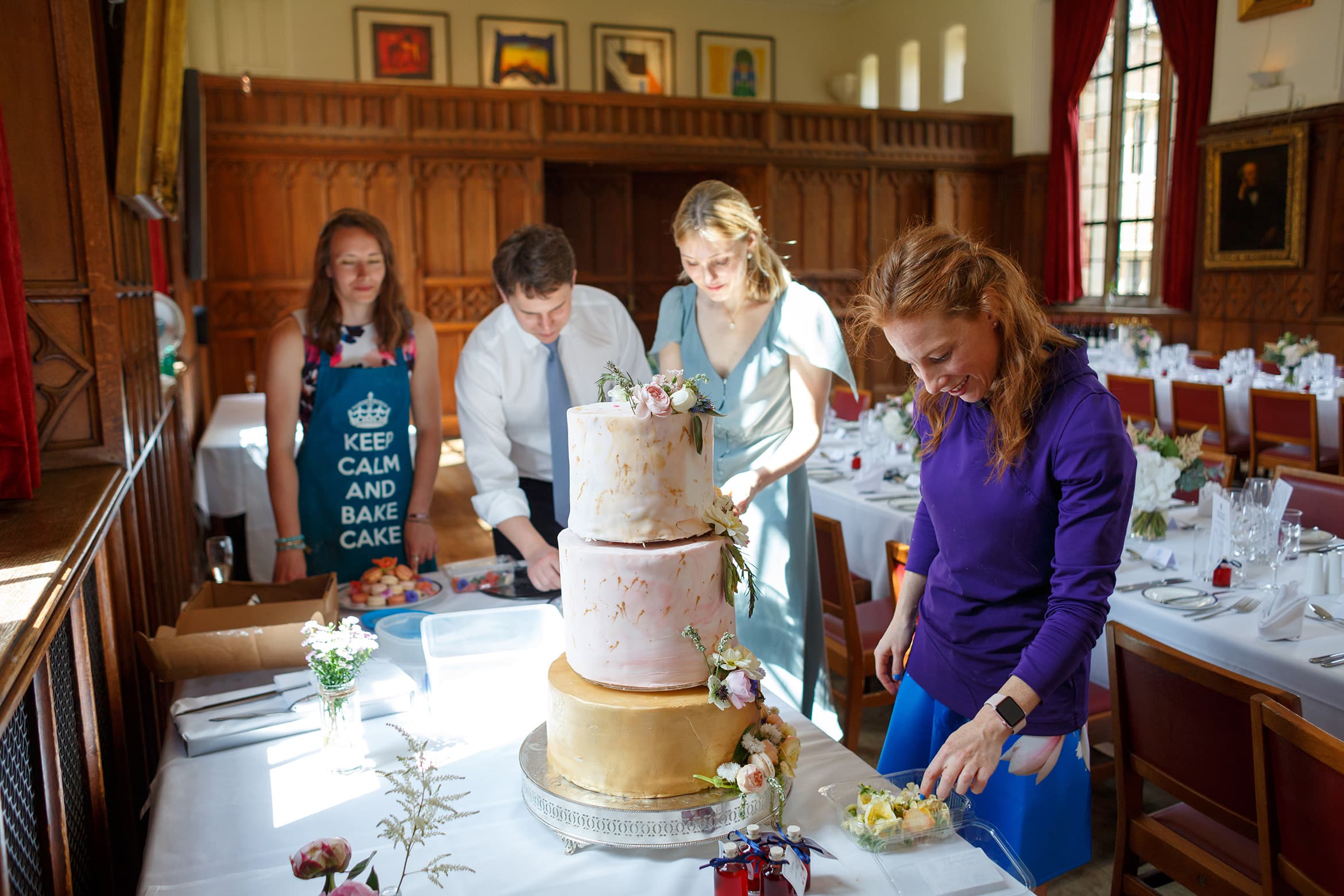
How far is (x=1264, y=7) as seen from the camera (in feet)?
30.2

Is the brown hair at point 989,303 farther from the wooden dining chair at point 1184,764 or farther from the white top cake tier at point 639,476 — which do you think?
the wooden dining chair at point 1184,764

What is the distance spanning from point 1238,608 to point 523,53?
1111cm

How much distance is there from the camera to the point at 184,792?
162 centimetres

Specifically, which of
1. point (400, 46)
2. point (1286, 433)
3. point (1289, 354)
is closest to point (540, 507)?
point (1286, 433)

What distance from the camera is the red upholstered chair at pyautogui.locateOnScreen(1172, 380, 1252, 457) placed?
6.57 meters

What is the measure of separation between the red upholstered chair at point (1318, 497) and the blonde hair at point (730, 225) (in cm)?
207

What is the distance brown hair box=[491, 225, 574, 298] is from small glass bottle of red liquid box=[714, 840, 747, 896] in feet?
4.86

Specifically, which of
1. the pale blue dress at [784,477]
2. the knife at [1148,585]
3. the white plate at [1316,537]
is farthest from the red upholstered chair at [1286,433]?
the pale blue dress at [784,477]

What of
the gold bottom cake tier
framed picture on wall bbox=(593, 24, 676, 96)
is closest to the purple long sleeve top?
the gold bottom cake tier

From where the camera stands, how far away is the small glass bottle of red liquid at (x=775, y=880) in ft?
4.09

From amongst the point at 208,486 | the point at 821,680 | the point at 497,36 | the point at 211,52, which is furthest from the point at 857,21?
the point at 821,680

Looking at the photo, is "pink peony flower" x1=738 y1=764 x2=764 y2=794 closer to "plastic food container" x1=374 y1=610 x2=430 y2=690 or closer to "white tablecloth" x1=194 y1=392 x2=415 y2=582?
"plastic food container" x1=374 y1=610 x2=430 y2=690

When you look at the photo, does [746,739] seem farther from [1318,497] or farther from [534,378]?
[1318,497]

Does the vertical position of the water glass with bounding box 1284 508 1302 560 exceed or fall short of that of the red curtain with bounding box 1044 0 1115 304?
it falls short
